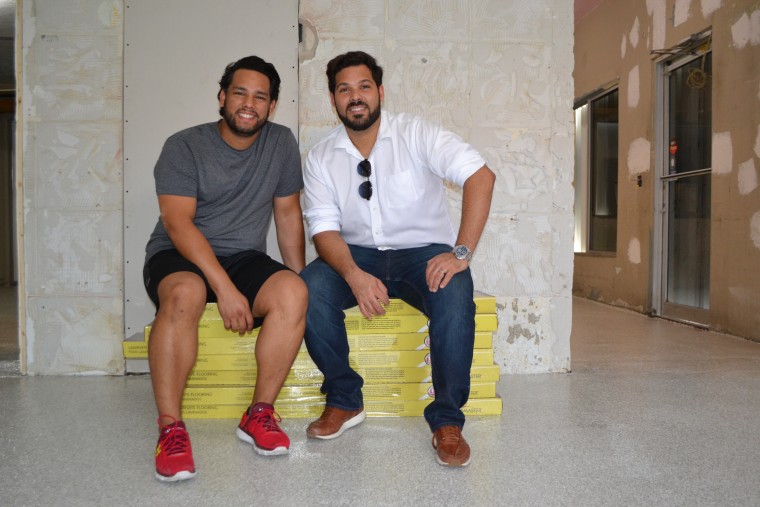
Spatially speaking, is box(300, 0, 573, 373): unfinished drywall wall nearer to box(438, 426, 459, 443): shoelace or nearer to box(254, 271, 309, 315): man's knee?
box(254, 271, 309, 315): man's knee

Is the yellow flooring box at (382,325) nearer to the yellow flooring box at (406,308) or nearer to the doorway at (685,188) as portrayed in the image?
the yellow flooring box at (406,308)

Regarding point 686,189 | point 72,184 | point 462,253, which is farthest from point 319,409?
point 686,189

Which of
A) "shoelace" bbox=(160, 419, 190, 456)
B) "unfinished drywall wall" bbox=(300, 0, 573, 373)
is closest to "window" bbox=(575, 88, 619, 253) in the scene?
"unfinished drywall wall" bbox=(300, 0, 573, 373)

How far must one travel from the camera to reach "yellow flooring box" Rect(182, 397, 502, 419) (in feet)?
7.63

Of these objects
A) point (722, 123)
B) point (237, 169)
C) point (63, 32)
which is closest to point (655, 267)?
point (722, 123)

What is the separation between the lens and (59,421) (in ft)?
7.39

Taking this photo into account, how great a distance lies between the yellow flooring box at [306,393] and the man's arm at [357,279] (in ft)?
1.07

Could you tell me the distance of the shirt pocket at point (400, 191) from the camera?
7.48 ft

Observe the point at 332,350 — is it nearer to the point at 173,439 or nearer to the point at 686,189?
the point at 173,439

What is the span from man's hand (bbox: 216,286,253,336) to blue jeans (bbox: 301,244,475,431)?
208mm

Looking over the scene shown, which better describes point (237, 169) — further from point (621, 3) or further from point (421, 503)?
point (621, 3)

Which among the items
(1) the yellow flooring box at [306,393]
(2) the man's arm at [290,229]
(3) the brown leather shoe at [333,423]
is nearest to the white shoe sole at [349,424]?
(3) the brown leather shoe at [333,423]

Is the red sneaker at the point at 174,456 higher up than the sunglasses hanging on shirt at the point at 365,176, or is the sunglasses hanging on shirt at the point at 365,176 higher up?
the sunglasses hanging on shirt at the point at 365,176

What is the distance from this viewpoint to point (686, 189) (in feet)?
16.9
